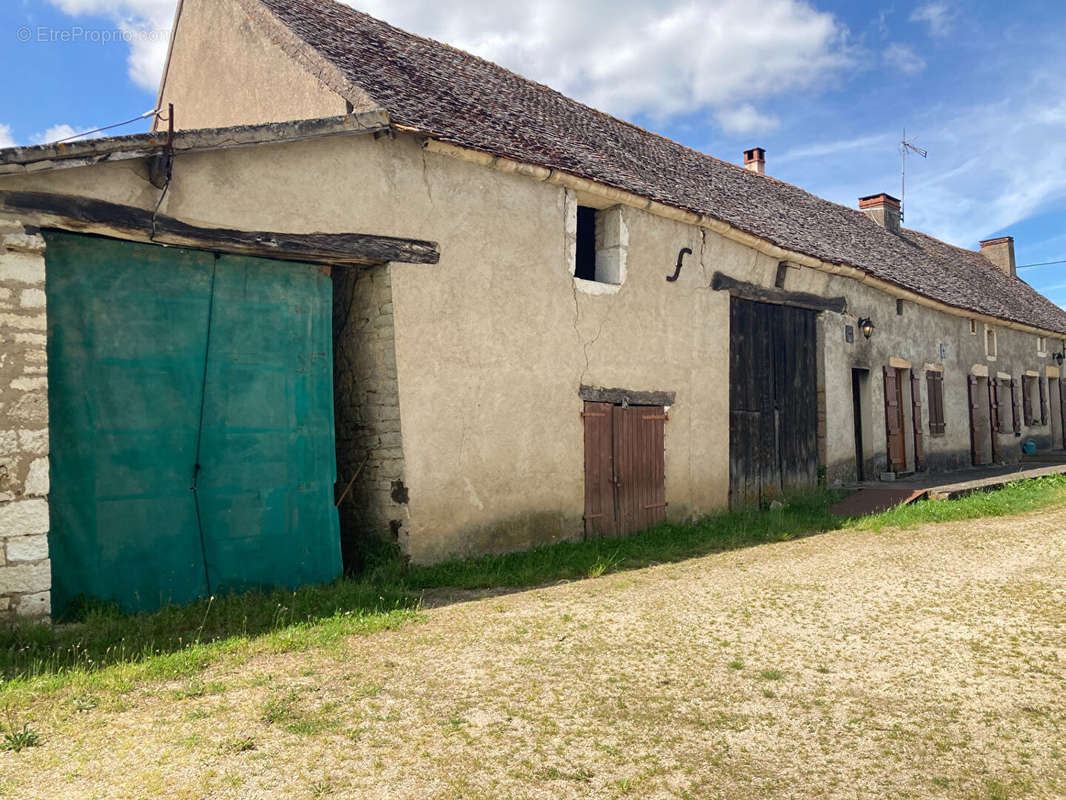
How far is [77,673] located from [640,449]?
21.3ft

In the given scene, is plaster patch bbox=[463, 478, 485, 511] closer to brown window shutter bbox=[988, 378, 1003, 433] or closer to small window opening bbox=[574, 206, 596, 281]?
small window opening bbox=[574, 206, 596, 281]

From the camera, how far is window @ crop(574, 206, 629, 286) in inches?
362

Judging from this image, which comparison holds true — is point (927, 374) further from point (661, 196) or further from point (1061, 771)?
point (1061, 771)

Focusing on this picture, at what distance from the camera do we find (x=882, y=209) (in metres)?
19.3

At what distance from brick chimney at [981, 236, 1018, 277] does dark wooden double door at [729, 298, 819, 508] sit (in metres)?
15.6

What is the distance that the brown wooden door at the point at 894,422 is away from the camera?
14.2 metres

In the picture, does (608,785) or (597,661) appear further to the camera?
(597,661)

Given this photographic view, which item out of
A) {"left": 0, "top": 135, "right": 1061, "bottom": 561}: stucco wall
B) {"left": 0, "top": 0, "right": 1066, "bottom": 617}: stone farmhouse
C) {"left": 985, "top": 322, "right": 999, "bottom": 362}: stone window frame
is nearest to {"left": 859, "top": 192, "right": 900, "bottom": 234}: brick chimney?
{"left": 985, "top": 322, "right": 999, "bottom": 362}: stone window frame

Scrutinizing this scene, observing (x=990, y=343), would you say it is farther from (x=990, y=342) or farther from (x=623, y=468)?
(x=623, y=468)

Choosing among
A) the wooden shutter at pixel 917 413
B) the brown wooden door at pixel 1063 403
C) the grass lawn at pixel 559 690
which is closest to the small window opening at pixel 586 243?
the grass lawn at pixel 559 690

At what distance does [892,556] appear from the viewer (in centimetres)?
801

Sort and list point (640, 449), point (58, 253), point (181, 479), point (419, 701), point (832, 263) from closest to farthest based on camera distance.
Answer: point (419, 701), point (58, 253), point (181, 479), point (640, 449), point (832, 263)

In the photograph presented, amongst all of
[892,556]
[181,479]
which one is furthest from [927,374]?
[181,479]

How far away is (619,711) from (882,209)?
1857cm
